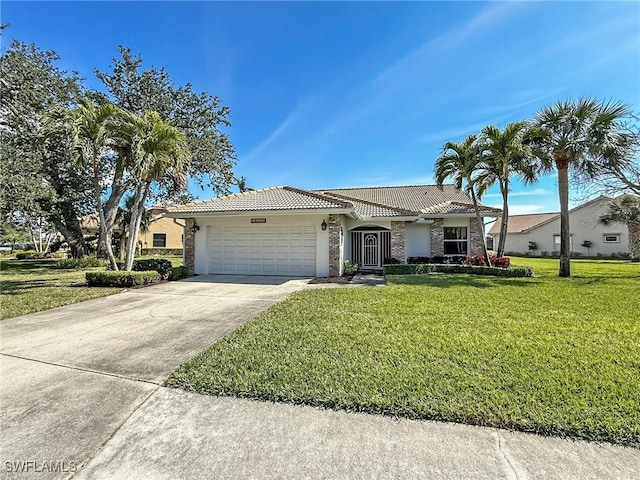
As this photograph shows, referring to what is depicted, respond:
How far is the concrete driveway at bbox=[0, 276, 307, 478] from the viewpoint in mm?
2650

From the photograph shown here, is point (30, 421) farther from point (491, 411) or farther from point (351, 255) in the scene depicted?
point (351, 255)

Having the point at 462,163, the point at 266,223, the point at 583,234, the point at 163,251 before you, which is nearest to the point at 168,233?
the point at 163,251

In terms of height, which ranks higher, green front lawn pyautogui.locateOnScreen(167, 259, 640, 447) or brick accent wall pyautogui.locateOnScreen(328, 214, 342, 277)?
brick accent wall pyautogui.locateOnScreen(328, 214, 342, 277)

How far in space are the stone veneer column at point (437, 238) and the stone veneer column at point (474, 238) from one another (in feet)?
5.03

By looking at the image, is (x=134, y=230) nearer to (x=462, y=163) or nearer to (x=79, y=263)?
(x=79, y=263)

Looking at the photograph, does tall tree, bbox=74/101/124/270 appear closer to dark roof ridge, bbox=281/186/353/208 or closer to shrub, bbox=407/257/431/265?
dark roof ridge, bbox=281/186/353/208

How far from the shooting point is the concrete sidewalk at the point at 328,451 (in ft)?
7.50

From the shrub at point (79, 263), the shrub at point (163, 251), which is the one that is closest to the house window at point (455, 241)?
the shrub at point (79, 263)

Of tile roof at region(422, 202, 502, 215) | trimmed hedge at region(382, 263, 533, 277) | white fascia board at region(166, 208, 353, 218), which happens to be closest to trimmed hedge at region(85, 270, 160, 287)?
white fascia board at region(166, 208, 353, 218)

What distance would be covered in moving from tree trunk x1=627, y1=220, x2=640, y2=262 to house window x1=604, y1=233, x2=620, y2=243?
359 cm

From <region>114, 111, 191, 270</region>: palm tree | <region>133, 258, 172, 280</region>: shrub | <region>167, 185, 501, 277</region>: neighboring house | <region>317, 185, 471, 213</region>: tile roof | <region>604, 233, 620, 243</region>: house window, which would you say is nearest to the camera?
<region>114, 111, 191, 270</region>: palm tree

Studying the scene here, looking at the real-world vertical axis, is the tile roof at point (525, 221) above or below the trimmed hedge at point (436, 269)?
above

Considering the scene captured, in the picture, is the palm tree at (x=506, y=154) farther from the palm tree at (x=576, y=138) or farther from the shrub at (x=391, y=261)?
the shrub at (x=391, y=261)

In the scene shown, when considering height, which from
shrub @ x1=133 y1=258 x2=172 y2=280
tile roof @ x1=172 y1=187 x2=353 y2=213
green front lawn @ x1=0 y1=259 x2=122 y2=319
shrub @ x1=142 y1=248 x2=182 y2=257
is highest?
tile roof @ x1=172 y1=187 x2=353 y2=213
